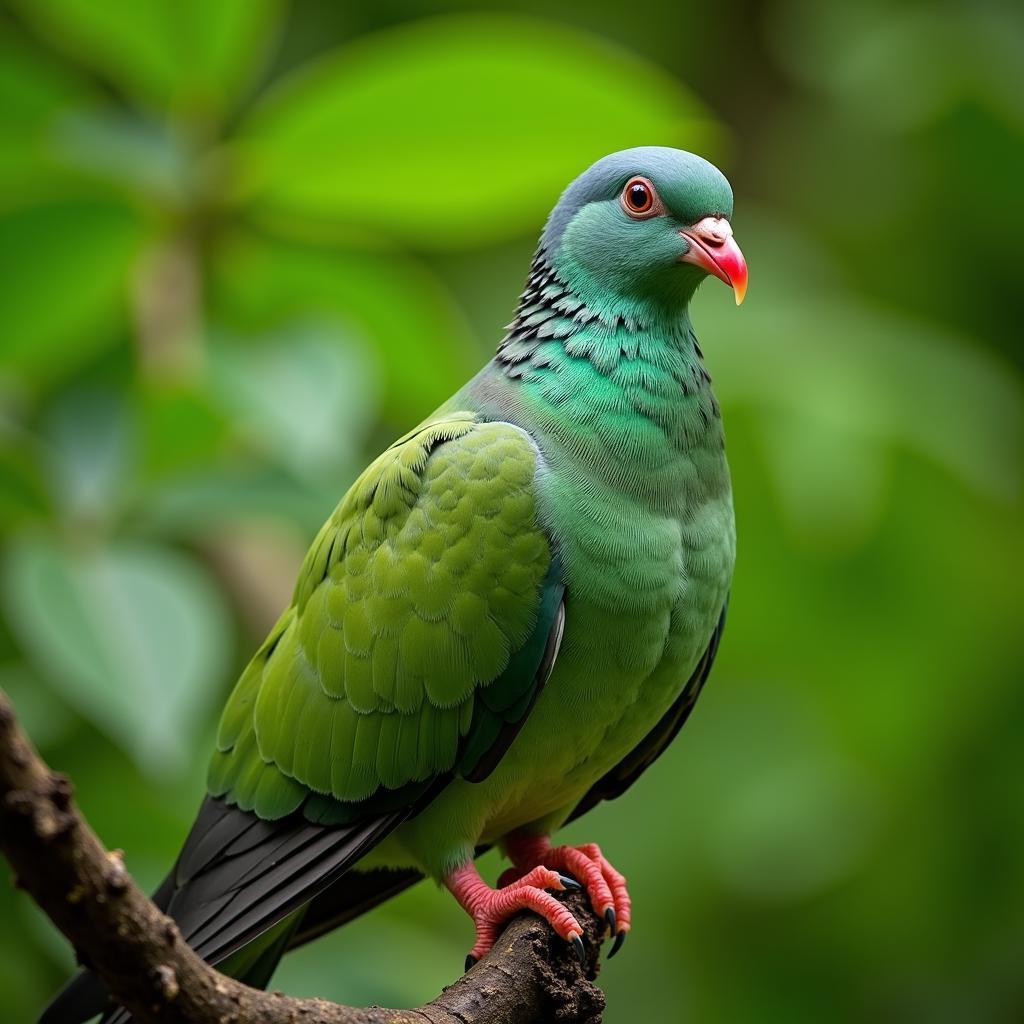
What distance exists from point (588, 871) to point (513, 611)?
660mm

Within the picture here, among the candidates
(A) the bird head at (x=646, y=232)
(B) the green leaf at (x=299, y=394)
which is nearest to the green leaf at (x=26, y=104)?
(B) the green leaf at (x=299, y=394)

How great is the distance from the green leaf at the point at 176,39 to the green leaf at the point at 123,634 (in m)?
1.52

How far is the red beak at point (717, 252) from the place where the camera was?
2.91 meters

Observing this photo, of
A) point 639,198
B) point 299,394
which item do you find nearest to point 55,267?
point 299,394

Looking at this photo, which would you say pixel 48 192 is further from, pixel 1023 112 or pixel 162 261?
pixel 1023 112

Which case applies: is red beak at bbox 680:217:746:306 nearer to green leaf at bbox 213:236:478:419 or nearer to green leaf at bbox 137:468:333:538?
green leaf at bbox 137:468:333:538

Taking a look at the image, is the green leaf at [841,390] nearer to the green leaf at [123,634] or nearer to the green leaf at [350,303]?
the green leaf at [350,303]

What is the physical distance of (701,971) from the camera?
550 cm

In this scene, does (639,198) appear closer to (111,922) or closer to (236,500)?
(236,500)

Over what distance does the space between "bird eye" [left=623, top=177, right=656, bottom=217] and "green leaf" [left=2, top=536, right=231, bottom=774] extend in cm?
157

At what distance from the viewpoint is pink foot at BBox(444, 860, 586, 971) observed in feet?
9.05

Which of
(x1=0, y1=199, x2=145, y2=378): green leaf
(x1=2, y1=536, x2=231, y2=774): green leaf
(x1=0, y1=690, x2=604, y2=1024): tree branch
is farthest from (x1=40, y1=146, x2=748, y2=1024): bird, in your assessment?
(x1=0, y1=199, x2=145, y2=378): green leaf

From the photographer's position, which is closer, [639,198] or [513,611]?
[513,611]

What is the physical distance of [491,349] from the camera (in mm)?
5938
